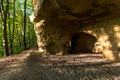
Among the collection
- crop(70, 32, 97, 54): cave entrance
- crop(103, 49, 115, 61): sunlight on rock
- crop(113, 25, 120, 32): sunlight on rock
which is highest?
crop(113, 25, 120, 32): sunlight on rock

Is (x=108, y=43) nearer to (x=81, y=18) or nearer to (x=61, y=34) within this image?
(x=81, y=18)

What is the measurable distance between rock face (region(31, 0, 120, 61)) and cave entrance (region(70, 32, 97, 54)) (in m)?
0.85

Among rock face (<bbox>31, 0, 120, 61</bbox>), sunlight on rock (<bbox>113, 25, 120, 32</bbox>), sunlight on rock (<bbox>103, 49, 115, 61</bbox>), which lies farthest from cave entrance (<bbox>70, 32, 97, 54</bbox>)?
sunlight on rock (<bbox>113, 25, 120, 32</bbox>)

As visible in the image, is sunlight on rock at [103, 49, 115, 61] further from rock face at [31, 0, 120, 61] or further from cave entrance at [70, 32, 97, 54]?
cave entrance at [70, 32, 97, 54]

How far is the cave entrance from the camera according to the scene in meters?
13.4

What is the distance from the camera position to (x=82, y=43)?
549 inches

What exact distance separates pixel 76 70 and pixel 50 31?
16.0ft

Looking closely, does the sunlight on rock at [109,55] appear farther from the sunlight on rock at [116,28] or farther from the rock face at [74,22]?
the sunlight on rock at [116,28]

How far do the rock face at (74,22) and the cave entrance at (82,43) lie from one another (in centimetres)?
85

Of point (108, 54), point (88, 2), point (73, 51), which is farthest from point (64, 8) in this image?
point (73, 51)

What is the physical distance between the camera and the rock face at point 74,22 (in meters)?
9.81

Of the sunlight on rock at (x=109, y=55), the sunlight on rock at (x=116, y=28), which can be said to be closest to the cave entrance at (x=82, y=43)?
the sunlight on rock at (x=109, y=55)

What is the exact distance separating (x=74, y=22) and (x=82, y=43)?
2.24 m

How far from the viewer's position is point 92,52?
1330cm
